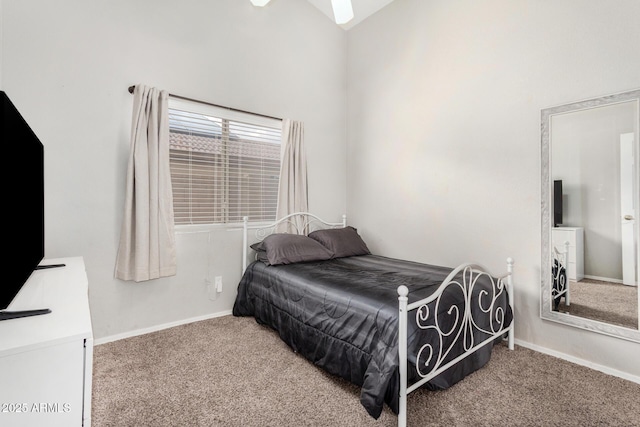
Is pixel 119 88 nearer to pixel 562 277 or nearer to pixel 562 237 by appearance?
pixel 562 237

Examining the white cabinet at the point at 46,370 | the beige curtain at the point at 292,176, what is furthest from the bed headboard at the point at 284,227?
the white cabinet at the point at 46,370

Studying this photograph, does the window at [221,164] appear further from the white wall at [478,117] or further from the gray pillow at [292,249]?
the white wall at [478,117]

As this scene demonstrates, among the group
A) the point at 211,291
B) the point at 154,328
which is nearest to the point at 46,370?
the point at 154,328

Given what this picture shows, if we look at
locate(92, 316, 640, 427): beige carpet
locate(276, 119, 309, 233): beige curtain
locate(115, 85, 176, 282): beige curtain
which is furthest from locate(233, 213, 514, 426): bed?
locate(115, 85, 176, 282): beige curtain

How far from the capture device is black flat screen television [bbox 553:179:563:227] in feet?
7.57

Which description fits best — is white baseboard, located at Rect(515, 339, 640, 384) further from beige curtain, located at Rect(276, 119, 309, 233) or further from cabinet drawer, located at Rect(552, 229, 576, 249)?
beige curtain, located at Rect(276, 119, 309, 233)

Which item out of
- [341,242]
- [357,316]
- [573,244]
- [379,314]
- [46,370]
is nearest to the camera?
[46,370]

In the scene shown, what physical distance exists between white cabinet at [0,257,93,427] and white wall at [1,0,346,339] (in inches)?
67.3

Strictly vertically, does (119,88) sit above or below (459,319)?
above

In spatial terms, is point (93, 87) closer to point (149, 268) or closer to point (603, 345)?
point (149, 268)

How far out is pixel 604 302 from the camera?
2.15 m

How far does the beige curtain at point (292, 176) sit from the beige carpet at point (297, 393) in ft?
4.77

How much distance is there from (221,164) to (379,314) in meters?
2.14

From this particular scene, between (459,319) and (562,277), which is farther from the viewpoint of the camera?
(562,277)
